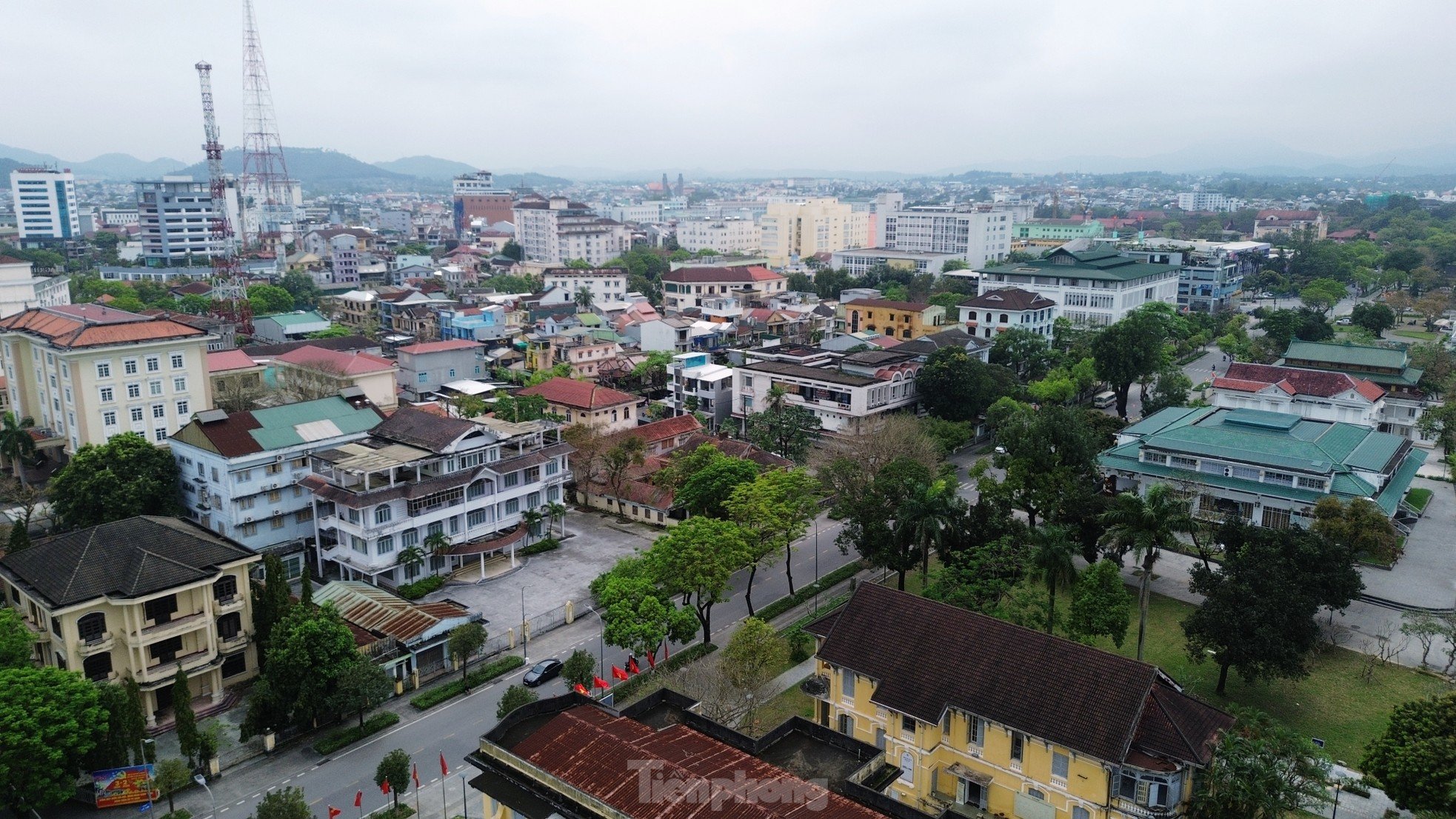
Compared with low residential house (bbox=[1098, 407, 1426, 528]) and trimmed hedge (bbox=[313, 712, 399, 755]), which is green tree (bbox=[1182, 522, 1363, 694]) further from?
trimmed hedge (bbox=[313, 712, 399, 755])

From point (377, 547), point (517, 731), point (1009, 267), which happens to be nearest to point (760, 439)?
point (377, 547)

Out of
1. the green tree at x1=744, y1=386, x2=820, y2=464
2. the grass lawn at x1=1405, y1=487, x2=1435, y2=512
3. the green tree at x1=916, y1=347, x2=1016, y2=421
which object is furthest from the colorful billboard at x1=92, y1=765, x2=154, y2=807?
the grass lawn at x1=1405, y1=487, x2=1435, y2=512

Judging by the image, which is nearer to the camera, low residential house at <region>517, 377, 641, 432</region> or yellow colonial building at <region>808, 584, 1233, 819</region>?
yellow colonial building at <region>808, 584, 1233, 819</region>

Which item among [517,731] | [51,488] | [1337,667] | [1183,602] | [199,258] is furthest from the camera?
[199,258]

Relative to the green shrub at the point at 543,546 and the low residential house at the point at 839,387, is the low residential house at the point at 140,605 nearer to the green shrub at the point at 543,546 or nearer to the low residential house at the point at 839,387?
the green shrub at the point at 543,546

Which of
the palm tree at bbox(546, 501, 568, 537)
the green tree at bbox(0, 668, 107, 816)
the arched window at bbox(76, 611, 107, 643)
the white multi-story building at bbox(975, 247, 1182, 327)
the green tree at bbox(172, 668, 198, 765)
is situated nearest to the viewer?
the green tree at bbox(0, 668, 107, 816)

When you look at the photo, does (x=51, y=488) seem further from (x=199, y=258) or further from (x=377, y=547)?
(x=199, y=258)

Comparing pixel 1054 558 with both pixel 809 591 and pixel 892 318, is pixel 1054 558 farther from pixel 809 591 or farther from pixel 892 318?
pixel 892 318
